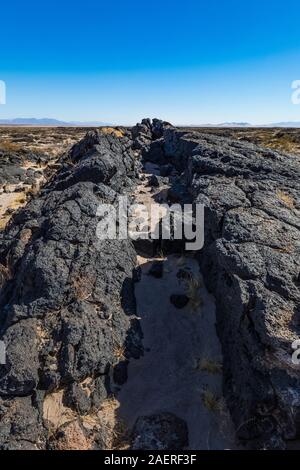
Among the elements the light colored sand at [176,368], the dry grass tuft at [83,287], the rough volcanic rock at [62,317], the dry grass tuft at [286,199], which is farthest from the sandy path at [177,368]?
the dry grass tuft at [286,199]

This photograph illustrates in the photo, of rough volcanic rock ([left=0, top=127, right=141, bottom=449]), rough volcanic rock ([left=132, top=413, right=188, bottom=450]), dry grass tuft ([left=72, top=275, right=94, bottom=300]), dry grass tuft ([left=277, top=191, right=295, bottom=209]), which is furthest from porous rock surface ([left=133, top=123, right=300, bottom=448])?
dry grass tuft ([left=72, top=275, right=94, bottom=300])

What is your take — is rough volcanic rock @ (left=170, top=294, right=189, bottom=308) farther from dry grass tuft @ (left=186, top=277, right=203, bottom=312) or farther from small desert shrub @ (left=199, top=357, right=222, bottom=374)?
small desert shrub @ (left=199, top=357, right=222, bottom=374)

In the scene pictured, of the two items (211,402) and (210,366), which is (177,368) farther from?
(211,402)

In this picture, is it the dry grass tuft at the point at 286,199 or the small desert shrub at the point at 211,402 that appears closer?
the small desert shrub at the point at 211,402

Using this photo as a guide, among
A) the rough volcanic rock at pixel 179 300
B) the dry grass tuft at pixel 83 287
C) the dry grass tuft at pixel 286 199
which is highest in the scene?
the dry grass tuft at pixel 286 199

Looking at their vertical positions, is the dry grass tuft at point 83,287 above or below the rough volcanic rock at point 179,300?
above

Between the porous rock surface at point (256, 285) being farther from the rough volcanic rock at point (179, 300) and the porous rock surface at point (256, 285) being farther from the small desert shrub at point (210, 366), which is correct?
the rough volcanic rock at point (179, 300)

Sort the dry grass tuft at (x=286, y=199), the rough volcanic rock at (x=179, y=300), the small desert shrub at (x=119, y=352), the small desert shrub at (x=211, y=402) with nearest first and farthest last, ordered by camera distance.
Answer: the small desert shrub at (x=211, y=402) < the small desert shrub at (x=119, y=352) < the rough volcanic rock at (x=179, y=300) < the dry grass tuft at (x=286, y=199)
